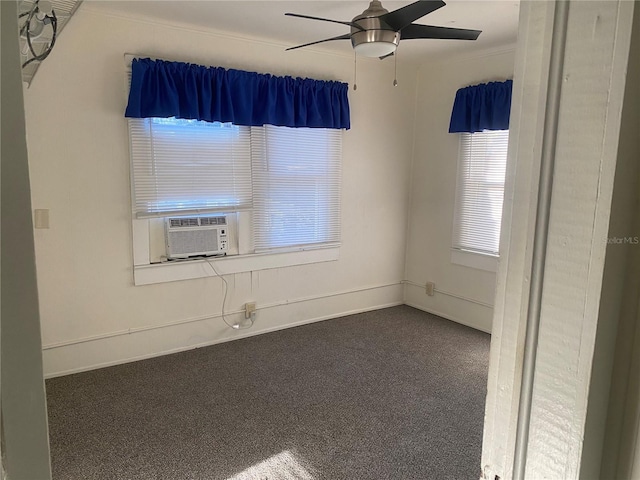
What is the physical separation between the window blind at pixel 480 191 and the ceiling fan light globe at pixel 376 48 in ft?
6.21

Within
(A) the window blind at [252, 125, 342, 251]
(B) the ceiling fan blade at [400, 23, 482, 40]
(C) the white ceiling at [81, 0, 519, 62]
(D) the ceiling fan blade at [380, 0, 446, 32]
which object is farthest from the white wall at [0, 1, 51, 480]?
(A) the window blind at [252, 125, 342, 251]

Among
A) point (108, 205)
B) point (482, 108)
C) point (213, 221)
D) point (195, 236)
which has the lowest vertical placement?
point (195, 236)

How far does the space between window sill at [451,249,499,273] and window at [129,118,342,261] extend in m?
1.20

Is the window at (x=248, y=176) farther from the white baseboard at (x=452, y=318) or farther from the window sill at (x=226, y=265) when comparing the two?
the white baseboard at (x=452, y=318)

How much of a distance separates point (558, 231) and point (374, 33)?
215 cm

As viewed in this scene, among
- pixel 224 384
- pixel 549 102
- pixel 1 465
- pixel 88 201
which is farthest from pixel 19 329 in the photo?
pixel 88 201

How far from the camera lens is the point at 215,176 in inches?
148

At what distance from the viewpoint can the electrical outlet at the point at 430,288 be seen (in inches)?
190

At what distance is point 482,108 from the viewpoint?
13.3 feet

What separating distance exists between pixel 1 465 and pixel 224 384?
110 inches

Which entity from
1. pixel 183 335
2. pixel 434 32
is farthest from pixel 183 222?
pixel 434 32

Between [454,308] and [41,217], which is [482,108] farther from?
[41,217]

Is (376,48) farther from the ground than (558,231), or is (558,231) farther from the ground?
(376,48)

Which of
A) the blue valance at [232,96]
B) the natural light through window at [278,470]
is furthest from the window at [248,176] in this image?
the natural light through window at [278,470]
